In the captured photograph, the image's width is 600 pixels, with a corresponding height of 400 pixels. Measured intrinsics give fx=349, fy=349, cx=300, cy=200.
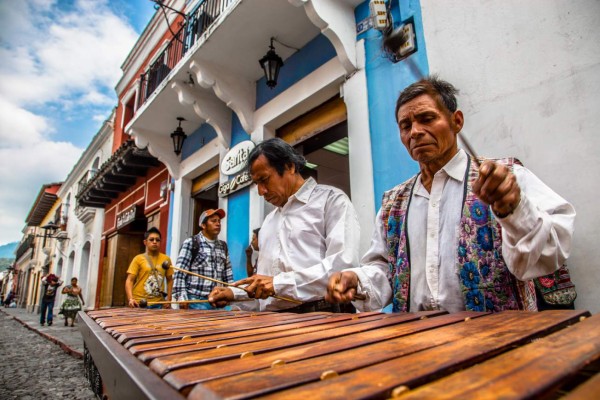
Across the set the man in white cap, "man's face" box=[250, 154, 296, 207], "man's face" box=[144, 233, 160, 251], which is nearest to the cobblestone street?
the man in white cap

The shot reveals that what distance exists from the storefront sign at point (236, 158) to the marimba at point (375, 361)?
3.83m

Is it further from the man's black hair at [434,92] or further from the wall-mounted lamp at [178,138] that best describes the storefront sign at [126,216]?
the man's black hair at [434,92]

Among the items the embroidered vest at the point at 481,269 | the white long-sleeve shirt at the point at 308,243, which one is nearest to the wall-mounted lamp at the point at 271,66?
the white long-sleeve shirt at the point at 308,243

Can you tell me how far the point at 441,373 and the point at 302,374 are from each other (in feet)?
0.63

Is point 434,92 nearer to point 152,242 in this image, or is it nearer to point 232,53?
point 232,53

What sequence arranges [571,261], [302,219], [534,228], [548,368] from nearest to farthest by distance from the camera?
[548,368] → [534,228] → [571,261] → [302,219]

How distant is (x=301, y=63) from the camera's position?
4184 mm

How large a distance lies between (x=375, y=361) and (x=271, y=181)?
1.74 metres

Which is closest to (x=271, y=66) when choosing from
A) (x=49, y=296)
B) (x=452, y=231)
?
(x=452, y=231)

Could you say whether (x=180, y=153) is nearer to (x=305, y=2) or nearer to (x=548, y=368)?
(x=305, y=2)

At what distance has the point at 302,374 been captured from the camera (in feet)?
1.62

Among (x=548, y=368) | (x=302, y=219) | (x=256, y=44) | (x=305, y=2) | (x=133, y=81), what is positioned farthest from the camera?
(x=133, y=81)

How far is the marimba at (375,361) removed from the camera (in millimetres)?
418

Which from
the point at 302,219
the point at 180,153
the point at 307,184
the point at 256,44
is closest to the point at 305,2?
the point at 256,44
